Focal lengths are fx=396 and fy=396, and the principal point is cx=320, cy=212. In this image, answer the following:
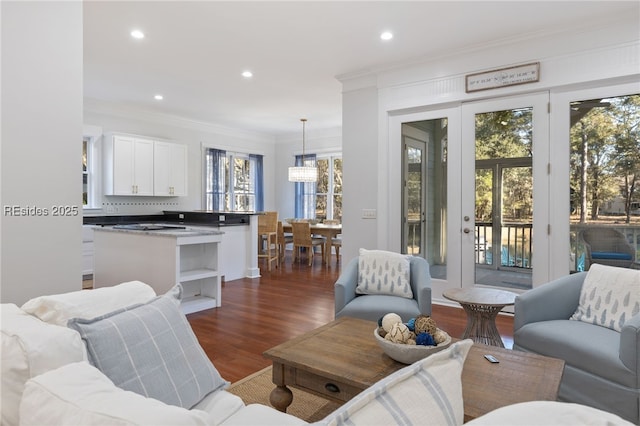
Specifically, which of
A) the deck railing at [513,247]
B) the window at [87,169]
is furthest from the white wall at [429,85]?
the window at [87,169]

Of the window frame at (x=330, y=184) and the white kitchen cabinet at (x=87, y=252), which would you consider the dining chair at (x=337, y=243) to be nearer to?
the window frame at (x=330, y=184)

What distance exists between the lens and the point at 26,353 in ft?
3.17

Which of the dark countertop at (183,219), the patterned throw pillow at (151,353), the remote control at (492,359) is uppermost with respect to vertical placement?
the dark countertop at (183,219)

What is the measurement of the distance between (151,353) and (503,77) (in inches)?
164

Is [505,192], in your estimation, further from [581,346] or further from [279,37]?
[279,37]

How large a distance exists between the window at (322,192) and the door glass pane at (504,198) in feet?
15.8

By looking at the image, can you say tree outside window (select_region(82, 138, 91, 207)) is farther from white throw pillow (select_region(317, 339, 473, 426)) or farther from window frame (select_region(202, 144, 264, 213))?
white throw pillow (select_region(317, 339, 473, 426))

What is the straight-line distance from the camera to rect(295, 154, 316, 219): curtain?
936 centimetres

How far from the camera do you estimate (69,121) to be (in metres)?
2.43

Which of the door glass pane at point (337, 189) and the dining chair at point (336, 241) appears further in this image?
the door glass pane at point (337, 189)

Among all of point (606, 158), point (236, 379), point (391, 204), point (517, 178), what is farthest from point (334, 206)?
point (236, 379)

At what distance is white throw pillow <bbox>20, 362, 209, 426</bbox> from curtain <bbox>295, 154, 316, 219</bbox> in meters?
→ 8.53

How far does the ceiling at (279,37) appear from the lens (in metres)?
3.42

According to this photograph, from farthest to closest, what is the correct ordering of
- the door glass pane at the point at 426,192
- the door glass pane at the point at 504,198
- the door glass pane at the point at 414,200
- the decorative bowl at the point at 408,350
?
the door glass pane at the point at 414,200
the door glass pane at the point at 426,192
the door glass pane at the point at 504,198
the decorative bowl at the point at 408,350
